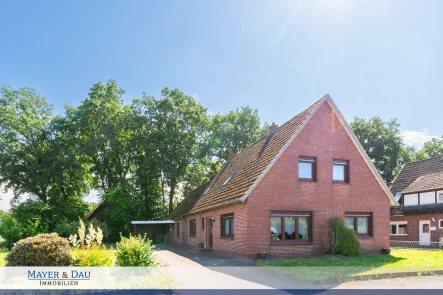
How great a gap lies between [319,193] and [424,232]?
17.7 metres

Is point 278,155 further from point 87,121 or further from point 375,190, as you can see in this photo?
point 87,121

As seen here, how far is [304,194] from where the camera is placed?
814 inches

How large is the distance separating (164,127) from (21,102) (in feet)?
51.9

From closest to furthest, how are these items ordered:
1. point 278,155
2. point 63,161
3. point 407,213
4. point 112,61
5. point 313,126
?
point 278,155 < point 313,126 < point 112,61 < point 407,213 < point 63,161

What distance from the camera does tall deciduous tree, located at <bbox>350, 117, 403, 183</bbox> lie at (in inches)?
2083

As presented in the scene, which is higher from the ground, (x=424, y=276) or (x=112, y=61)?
(x=112, y=61)

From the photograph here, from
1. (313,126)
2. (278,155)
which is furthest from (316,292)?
(313,126)

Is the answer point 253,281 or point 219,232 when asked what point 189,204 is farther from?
point 253,281

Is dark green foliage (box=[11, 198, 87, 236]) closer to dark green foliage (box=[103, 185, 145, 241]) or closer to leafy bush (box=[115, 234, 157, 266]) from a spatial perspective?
dark green foliage (box=[103, 185, 145, 241])

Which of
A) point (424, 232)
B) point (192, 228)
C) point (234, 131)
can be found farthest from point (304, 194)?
point (234, 131)

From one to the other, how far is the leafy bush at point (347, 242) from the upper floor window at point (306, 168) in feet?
9.79

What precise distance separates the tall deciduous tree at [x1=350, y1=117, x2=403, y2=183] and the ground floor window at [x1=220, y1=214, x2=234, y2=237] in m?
35.3

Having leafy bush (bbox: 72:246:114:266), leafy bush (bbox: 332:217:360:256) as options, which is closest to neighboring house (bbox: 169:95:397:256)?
leafy bush (bbox: 332:217:360:256)

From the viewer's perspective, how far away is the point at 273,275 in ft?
46.8
